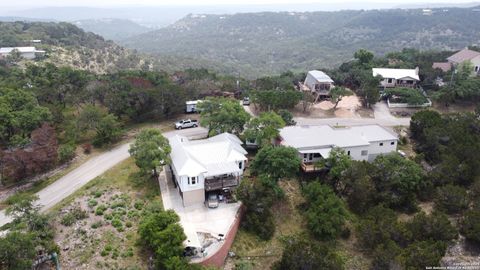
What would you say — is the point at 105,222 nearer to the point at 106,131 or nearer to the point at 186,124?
the point at 106,131

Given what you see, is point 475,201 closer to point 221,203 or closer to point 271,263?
point 271,263

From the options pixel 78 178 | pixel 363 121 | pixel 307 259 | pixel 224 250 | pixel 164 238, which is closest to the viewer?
pixel 164 238

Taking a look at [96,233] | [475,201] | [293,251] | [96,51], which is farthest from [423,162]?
[96,51]

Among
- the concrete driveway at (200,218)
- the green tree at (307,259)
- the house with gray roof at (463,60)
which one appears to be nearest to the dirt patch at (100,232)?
the concrete driveway at (200,218)

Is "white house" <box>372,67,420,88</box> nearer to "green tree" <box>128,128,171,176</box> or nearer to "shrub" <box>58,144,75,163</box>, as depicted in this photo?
"green tree" <box>128,128,171,176</box>

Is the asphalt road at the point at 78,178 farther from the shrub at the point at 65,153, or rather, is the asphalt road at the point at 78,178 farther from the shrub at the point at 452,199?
the shrub at the point at 452,199

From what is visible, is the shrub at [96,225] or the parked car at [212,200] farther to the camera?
the parked car at [212,200]

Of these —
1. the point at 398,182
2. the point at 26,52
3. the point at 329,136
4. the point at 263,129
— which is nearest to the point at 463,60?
the point at 329,136
